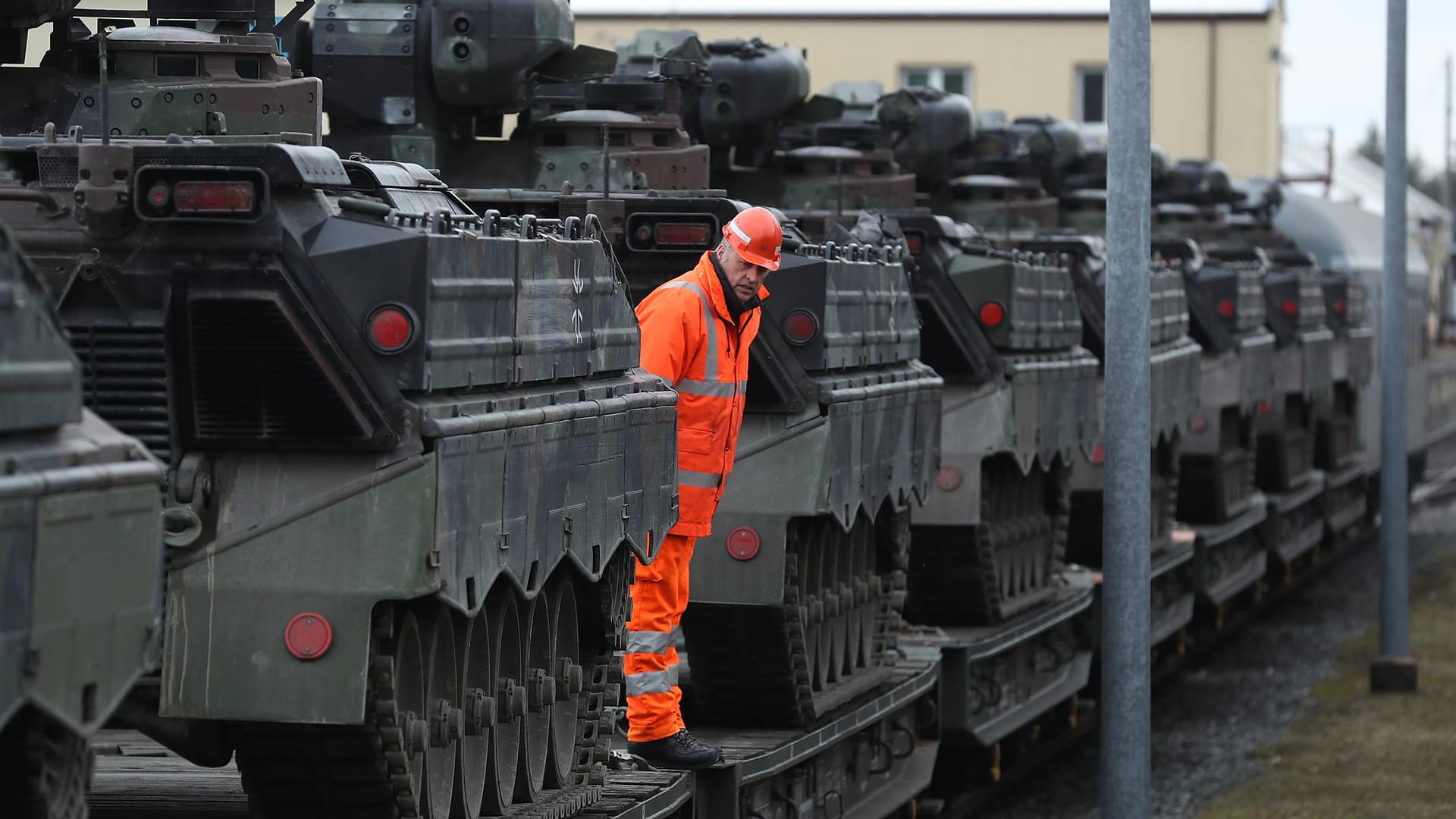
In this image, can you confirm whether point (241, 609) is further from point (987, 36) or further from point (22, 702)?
point (987, 36)

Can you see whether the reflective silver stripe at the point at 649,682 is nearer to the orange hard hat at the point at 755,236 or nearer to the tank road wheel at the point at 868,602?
the orange hard hat at the point at 755,236

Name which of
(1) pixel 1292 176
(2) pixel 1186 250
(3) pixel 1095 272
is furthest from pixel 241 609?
(1) pixel 1292 176

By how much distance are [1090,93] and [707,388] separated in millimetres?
36559

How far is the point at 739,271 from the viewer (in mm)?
9016

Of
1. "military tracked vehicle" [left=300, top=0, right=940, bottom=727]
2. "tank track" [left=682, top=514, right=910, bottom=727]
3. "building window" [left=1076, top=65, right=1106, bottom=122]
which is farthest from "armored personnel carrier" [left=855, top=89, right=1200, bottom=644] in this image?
"building window" [left=1076, top=65, right=1106, bottom=122]

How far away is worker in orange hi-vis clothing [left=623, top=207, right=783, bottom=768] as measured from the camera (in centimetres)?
897

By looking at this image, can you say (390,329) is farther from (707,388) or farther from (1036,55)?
(1036,55)

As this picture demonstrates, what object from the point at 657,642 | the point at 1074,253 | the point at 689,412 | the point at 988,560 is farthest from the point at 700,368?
the point at 1074,253

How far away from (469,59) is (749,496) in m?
2.97

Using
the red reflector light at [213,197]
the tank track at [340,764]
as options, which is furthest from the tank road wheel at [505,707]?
the red reflector light at [213,197]

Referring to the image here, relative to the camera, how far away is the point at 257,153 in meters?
6.82

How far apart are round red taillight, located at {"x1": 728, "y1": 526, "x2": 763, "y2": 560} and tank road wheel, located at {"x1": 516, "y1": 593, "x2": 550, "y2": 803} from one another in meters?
2.07

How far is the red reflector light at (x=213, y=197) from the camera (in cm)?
669

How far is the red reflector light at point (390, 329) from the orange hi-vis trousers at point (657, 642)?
2.27m
